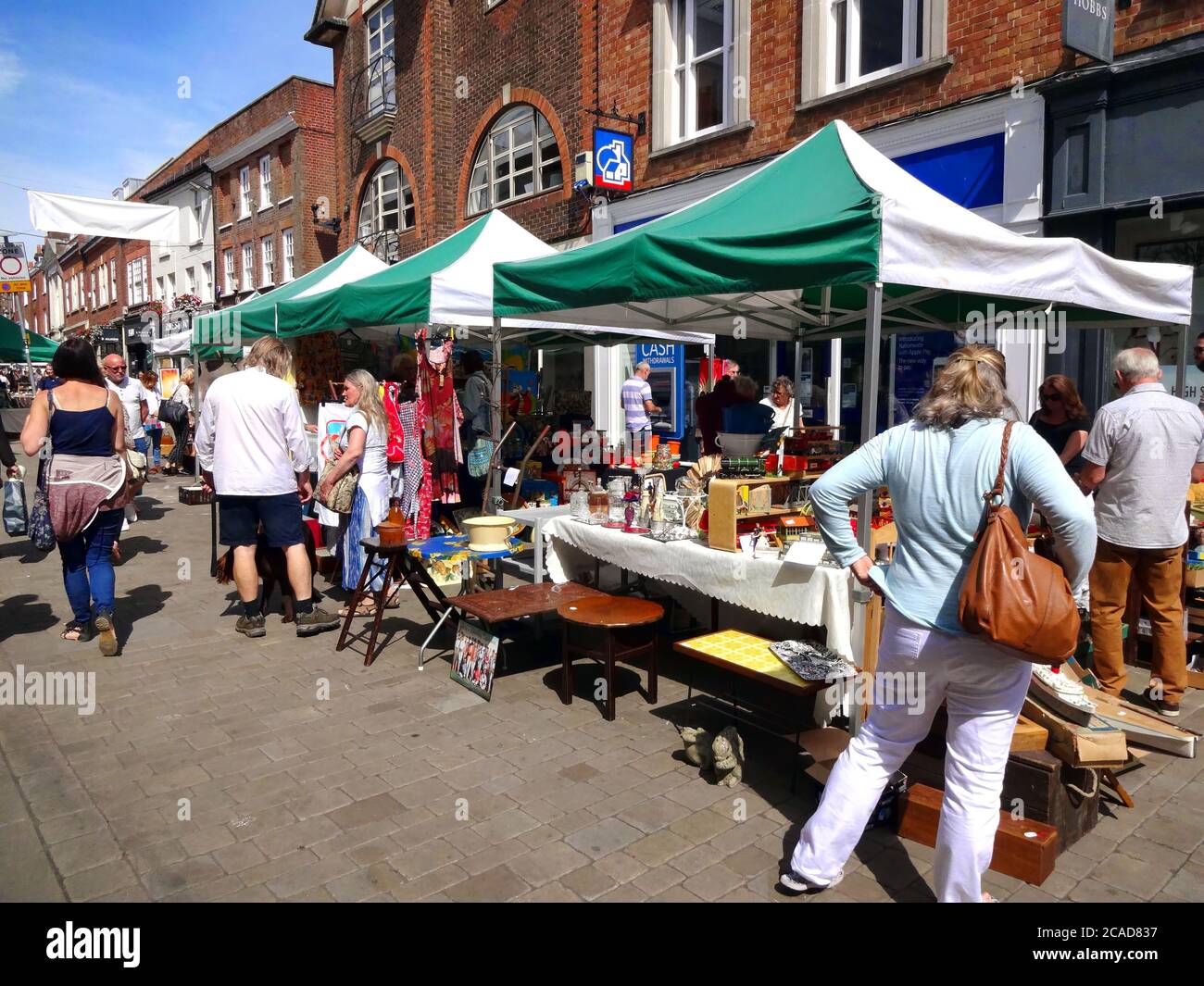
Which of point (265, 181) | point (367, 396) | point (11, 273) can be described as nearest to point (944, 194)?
point (367, 396)

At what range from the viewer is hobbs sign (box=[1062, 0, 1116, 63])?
22.2ft

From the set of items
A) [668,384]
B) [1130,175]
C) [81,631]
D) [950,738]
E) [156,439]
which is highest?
[1130,175]

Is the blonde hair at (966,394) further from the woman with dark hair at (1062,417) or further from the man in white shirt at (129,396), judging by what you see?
the man in white shirt at (129,396)

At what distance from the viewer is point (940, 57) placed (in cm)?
830

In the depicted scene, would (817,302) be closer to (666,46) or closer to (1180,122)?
(1180,122)

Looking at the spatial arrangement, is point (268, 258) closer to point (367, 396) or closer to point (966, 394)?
point (367, 396)

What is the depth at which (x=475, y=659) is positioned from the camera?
482cm

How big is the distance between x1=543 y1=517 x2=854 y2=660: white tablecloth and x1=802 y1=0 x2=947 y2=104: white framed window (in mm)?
6507

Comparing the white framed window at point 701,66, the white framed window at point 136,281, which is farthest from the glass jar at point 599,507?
the white framed window at point 136,281

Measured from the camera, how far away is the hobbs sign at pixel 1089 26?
22.2 ft

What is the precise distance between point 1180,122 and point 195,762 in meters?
8.35

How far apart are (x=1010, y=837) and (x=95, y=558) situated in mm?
5359

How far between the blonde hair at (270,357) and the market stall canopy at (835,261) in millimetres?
1559

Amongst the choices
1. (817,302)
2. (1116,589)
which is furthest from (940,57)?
(1116,589)
